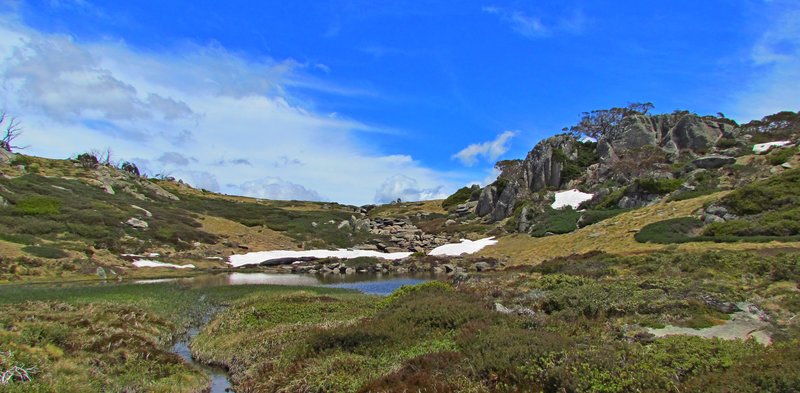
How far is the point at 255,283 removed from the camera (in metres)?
39.3

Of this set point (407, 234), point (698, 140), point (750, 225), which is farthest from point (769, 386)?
point (698, 140)

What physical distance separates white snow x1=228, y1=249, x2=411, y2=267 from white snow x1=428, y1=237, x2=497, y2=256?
459cm

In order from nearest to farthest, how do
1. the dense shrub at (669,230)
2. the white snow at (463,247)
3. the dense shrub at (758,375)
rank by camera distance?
the dense shrub at (758,375) → the dense shrub at (669,230) → the white snow at (463,247)

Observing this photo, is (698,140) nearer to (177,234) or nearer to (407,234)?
(407,234)

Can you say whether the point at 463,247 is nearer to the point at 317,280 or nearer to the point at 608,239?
the point at 317,280

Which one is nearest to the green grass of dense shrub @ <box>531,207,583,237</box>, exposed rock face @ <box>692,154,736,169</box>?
dense shrub @ <box>531,207,583,237</box>

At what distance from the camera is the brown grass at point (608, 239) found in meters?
36.2

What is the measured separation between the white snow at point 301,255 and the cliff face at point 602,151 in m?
20.9

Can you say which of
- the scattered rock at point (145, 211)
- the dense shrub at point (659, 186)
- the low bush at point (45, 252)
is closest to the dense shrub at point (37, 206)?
the scattered rock at point (145, 211)

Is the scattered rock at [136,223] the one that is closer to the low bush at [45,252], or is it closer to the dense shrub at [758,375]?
the low bush at [45,252]

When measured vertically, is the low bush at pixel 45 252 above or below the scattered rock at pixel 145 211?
below

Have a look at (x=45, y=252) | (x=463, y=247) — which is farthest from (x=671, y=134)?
(x=45, y=252)

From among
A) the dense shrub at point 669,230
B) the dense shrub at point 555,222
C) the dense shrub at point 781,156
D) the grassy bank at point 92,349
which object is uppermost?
the dense shrub at point 781,156

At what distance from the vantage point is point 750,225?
29984 millimetres
